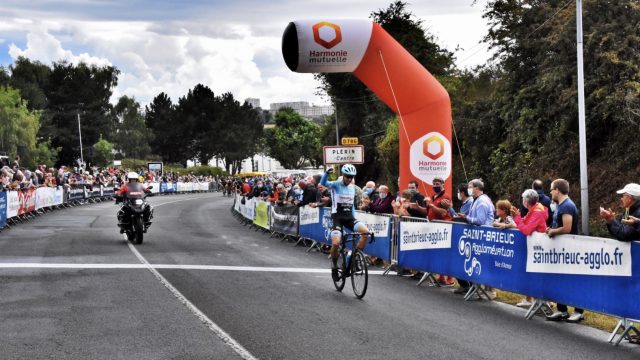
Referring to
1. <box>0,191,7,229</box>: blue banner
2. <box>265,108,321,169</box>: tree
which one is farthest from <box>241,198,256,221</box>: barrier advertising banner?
<box>265,108,321,169</box>: tree

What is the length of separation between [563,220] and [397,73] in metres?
9.14

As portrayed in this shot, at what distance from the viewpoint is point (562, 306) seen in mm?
10516

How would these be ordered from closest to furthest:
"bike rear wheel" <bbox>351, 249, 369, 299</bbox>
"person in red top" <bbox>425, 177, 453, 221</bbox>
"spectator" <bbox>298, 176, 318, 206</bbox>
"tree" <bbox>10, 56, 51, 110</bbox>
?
"bike rear wheel" <bbox>351, 249, 369, 299</bbox>, "person in red top" <bbox>425, 177, 453, 221</bbox>, "spectator" <bbox>298, 176, 318, 206</bbox>, "tree" <bbox>10, 56, 51, 110</bbox>

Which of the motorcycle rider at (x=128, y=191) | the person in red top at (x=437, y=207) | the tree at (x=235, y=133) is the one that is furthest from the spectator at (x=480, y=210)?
the tree at (x=235, y=133)

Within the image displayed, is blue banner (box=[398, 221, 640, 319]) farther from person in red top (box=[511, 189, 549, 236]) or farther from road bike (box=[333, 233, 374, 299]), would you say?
road bike (box=[333, 233, 374, 299])

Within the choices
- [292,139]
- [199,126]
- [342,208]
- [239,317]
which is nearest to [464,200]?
[342,208]

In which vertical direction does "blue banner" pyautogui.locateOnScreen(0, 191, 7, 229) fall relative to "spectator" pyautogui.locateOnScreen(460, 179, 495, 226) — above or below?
below

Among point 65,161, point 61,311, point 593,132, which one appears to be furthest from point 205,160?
point 61,311

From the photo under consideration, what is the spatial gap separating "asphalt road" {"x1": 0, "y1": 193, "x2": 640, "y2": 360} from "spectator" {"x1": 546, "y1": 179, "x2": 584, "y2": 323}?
275 mm

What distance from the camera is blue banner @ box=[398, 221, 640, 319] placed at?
358 inches

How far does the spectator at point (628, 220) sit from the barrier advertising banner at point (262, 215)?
18647 mm

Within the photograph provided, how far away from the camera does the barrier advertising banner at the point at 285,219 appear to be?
23.1 m

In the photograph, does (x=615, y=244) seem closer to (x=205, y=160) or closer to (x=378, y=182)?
(x=378, y=182)

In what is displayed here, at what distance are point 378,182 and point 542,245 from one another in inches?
1702
